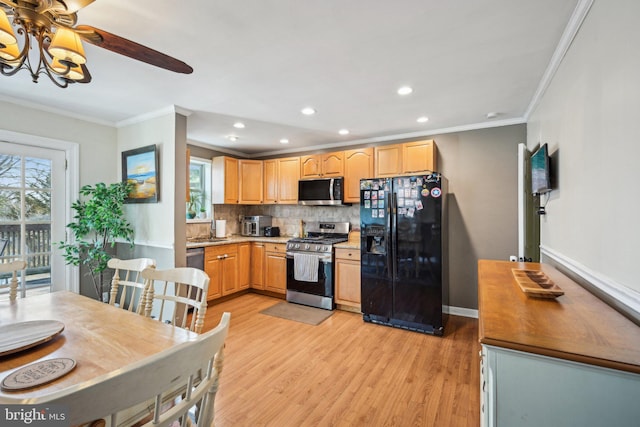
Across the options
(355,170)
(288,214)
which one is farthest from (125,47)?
(288,214)

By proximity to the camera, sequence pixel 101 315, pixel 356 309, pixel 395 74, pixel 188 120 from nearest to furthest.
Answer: pixel 101 315 < pixel 395 74 < pixel 188 120 < pixel 356 309

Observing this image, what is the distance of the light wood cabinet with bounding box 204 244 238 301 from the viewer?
3818 millimetres

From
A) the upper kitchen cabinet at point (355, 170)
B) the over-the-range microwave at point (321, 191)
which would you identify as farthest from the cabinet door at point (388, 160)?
the over-the-range microwave at point (321, 191)

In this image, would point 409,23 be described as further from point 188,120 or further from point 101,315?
point 188,120

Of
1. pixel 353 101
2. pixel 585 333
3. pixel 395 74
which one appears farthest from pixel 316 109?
pixel 585 333

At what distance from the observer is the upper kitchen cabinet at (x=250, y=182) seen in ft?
15.4

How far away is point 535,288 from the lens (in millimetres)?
1319

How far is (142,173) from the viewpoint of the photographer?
3.21 metres

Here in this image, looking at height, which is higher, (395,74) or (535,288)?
(395,74)

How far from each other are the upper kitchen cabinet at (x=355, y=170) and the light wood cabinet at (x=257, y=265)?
155 cm

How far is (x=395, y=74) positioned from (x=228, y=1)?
1300 mm

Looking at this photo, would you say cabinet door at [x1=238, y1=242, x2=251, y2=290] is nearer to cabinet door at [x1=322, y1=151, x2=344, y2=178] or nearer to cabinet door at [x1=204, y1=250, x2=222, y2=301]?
cabinet door at [x1=204, y1=250, x2=222, y2=301]

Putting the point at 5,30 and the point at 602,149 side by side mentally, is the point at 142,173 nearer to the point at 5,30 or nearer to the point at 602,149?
the point at 5,30

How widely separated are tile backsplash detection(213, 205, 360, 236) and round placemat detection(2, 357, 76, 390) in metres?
3.65
